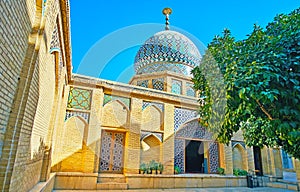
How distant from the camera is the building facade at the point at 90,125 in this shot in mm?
2355

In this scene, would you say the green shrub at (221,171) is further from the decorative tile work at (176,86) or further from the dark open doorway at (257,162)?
the decorative tile work at (176,86)

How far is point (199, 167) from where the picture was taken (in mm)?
9086

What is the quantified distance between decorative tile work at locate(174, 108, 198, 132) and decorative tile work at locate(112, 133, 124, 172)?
2.27m

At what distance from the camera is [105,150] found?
7387 mm

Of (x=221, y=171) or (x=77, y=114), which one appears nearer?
(x=77, y=114)

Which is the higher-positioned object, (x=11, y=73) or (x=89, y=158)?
(x=11, y=73)

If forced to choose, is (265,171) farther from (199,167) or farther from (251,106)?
(251,106)

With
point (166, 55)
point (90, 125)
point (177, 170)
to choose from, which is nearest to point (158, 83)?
point (166, 55)

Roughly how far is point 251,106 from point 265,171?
28.6 feet

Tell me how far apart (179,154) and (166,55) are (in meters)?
5.68

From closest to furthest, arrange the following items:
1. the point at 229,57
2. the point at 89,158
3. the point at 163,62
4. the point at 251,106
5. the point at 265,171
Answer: the point at 251,106
the point at 229,57
the point at 89,158
the point at 265,171
the point at 163,62

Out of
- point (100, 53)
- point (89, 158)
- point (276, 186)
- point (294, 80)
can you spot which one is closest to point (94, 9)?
point (100, 53)

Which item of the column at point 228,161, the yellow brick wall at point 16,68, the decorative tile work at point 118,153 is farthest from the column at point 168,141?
the yellow brick wall at point 16,68

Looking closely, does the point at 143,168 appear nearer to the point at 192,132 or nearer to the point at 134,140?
the point at 134,140
